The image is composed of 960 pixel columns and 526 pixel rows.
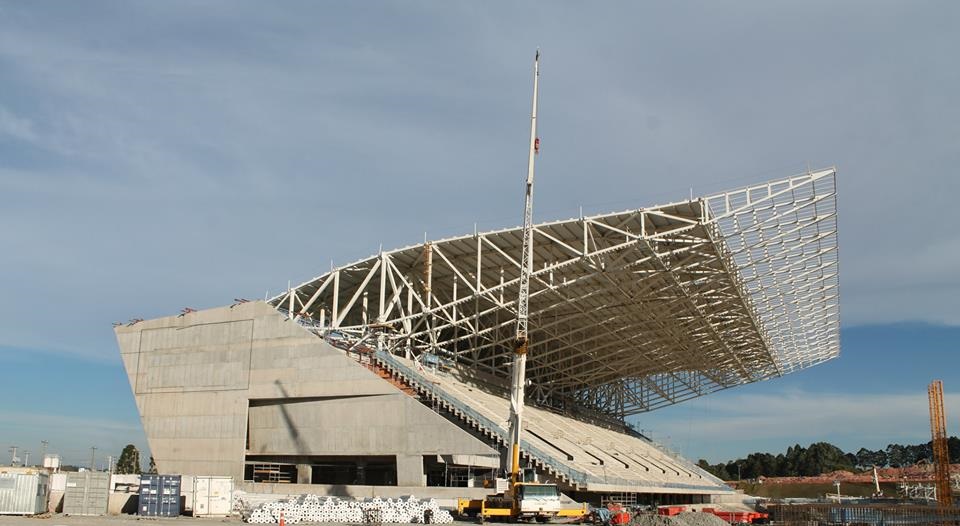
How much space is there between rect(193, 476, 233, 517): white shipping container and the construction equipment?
62.7 metres

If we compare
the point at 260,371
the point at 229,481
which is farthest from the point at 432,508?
the point at 260,371

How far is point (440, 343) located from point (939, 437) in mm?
50306

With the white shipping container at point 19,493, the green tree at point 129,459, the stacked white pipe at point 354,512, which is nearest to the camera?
the white shipping container at point 19,493

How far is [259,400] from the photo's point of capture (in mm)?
53125

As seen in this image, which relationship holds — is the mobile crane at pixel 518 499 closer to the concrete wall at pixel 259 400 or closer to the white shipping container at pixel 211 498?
the concrete wall at pixel 259 400

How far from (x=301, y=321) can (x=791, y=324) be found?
4280 centimetres

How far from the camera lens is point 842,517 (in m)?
38.0

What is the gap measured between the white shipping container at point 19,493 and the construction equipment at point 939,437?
7026 cm

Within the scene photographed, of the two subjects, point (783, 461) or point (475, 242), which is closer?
point (475, 242)

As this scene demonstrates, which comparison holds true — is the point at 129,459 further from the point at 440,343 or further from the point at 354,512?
the point at 354,512

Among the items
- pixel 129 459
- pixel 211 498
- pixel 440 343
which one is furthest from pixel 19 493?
pixel 129 459

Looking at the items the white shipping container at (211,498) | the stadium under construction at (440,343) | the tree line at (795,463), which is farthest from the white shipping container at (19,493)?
the tree line at (795,463)

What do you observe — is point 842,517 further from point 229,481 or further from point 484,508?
point 229,481

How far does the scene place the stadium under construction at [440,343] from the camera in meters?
48.6
